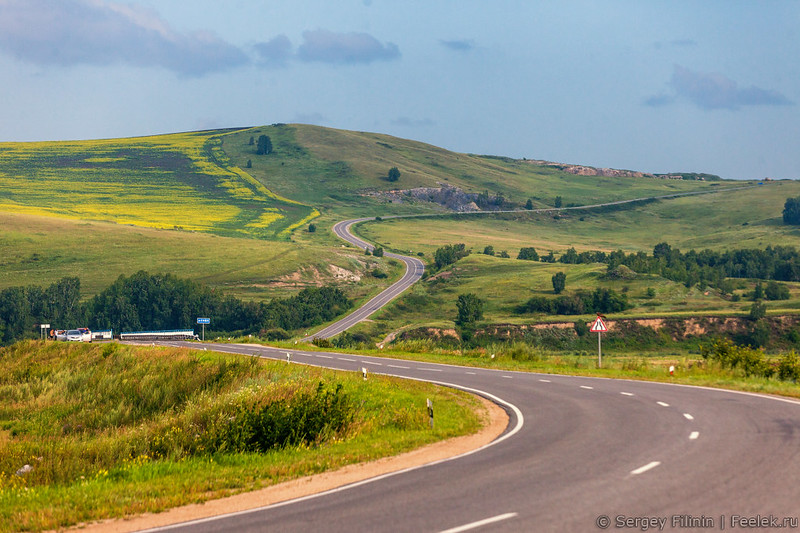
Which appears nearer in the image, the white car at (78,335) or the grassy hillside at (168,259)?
the white car at (78,335)

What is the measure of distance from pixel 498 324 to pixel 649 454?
263ft

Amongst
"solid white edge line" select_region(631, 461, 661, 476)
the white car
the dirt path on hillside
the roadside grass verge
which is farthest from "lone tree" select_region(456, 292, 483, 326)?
"solid white edge line" select_region(631, 461, 661, 476)

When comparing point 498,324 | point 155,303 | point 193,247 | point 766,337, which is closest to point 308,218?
point 193,247

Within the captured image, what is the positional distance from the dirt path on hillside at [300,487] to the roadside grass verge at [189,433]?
37cm

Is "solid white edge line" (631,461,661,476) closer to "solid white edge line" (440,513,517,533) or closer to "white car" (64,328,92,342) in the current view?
"solid white edge line" (440,513,517,533)

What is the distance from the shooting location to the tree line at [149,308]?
102750mm

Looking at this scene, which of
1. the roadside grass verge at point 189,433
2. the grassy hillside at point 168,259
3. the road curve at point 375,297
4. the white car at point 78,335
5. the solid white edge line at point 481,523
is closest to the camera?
the solid white edge line at point 481,523

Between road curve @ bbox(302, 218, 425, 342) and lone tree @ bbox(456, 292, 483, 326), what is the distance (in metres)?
15.3

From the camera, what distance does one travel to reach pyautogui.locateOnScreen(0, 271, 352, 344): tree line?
103 metres

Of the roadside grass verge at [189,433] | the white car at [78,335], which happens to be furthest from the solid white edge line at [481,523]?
the white car at [78,335]

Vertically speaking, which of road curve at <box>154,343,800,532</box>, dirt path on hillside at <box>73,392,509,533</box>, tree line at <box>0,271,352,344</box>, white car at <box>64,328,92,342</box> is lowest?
tree line at <box>0,271,352,344</box>

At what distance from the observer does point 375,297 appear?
406ft

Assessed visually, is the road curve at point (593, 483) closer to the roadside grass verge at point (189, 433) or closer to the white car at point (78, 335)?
the roadside grass verge at point (189, 433)

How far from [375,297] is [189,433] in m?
105
